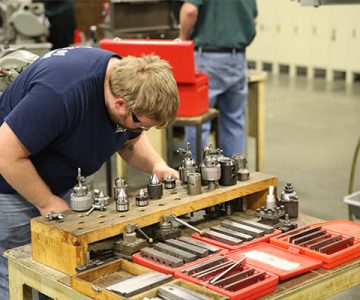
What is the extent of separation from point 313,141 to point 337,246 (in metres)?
3.52

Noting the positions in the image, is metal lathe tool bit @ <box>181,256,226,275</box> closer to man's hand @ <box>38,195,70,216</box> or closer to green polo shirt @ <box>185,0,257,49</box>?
man's hand @ <box>38,195,70,216</box>

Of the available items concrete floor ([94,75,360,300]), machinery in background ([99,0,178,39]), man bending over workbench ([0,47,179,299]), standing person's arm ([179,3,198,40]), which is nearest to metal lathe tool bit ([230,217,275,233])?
man bending over workbench ([0,47,179,299])

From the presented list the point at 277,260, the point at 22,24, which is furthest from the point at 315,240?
the point at 22,24

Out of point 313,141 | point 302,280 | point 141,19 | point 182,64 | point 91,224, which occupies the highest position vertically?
point 141,19

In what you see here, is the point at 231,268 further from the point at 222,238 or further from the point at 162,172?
the point at 162,172

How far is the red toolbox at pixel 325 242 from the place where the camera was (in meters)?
1.74

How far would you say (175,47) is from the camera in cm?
336

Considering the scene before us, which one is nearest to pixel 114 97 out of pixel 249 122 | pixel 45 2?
pixel 249 122

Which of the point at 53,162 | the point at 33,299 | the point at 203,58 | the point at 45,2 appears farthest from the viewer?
the point at 45,2

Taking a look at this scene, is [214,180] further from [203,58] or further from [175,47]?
[203,58]

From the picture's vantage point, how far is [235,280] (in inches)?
62.7

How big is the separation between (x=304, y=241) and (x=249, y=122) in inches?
104

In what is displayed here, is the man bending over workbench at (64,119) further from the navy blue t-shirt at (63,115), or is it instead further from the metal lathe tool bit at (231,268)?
the metal lathe tool bit at (231,268)

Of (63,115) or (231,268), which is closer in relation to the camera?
(231,268)
